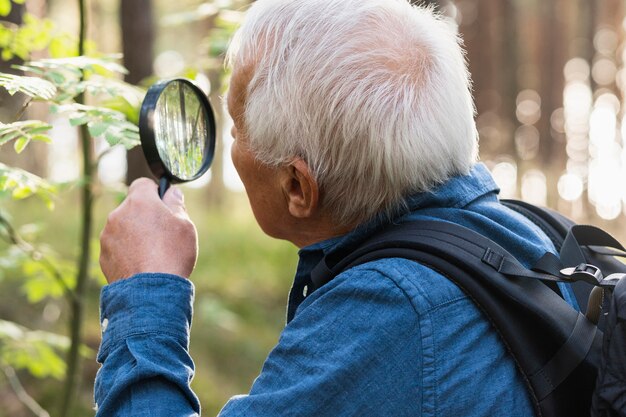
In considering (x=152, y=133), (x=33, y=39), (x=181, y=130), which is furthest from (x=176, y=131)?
(x=33, y=39)

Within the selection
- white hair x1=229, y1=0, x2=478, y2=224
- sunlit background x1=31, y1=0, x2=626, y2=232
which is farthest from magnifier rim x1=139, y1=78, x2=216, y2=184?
sunlit background x1=31, y1=0, x2=626, y2=232

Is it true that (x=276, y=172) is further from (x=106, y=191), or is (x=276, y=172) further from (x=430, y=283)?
(x=106, y=191)

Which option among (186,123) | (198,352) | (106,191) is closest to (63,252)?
(198,352)

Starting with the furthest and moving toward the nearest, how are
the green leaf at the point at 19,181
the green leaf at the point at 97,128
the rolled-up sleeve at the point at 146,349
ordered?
the green leaf at the point at 19,181, the green leaf at the point at 97,128, the rolled-up sleeve at the point at 146,349

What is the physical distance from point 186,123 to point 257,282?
6.65 m

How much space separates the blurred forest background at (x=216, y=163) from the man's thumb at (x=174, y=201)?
0.54 feet

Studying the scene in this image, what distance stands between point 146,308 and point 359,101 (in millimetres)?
636

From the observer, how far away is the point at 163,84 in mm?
1808

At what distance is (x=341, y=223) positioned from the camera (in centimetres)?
169

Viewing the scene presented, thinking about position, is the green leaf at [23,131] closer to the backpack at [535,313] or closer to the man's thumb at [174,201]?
the man's thumb at [174,201]

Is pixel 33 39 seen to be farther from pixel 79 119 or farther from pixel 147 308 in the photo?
pixel 147 308

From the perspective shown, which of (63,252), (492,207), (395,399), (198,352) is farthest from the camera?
(63,252)

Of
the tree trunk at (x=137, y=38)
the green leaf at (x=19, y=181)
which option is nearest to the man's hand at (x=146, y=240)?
the green leaf at (x=19, y=181)

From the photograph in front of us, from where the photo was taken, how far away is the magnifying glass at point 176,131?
5.82 ft
